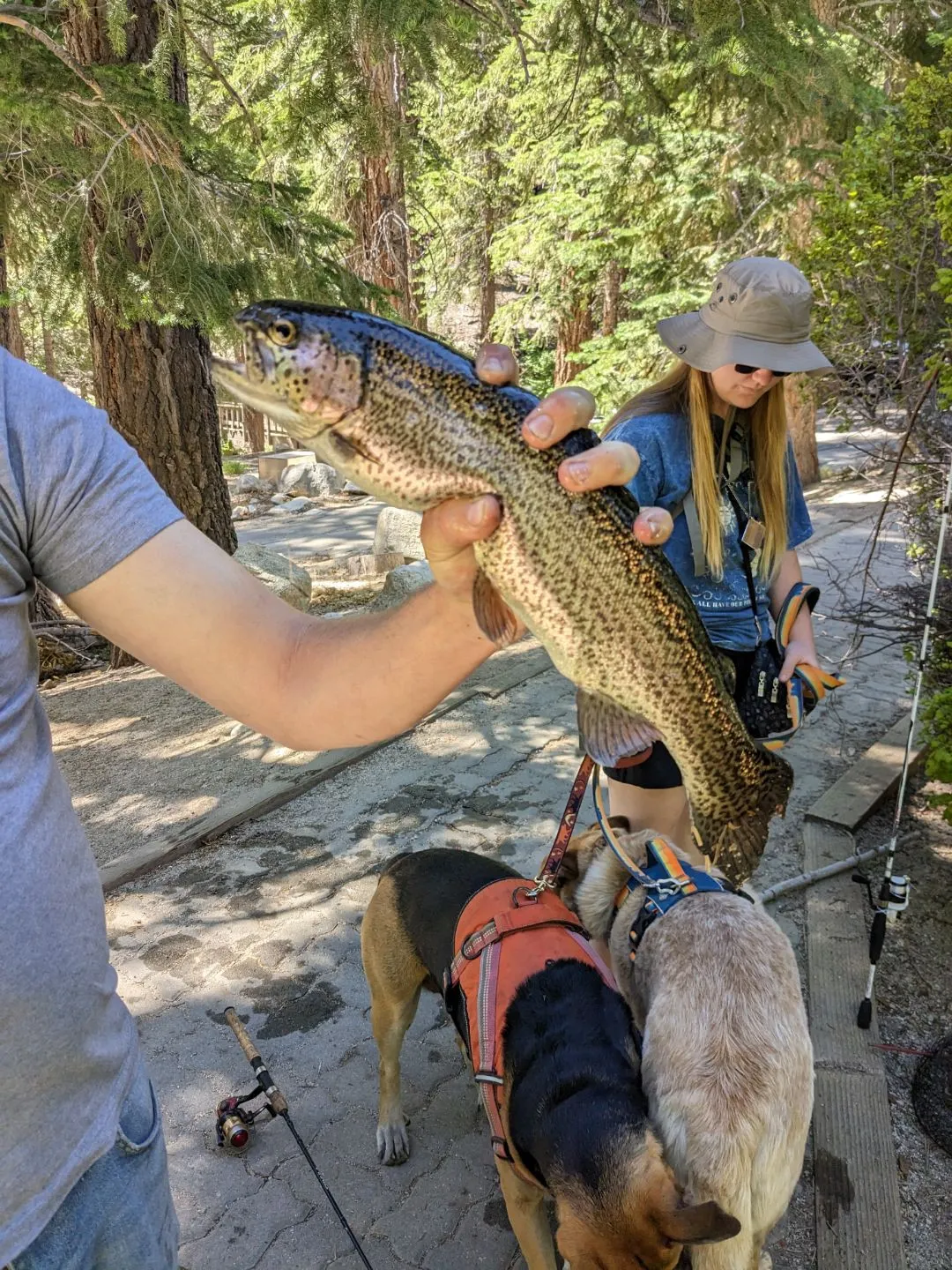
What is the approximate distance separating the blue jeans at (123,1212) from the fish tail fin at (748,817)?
131 centimetres

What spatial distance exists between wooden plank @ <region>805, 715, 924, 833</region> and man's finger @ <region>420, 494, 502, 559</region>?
450 centimetres

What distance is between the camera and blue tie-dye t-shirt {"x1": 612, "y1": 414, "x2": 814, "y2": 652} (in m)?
2.92

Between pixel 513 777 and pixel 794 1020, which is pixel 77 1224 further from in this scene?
pixel 513 777

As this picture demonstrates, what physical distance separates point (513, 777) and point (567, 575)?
15.2 ft

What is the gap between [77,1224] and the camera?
135cm

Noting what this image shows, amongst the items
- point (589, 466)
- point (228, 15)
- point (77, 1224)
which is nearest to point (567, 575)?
point (589, 466)

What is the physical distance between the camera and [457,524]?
1.54 meters

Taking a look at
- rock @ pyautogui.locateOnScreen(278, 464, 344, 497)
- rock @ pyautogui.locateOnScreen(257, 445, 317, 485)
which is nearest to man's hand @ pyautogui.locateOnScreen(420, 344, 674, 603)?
rock @ pyautogui.locateOnScreen(278, 464, 344, 497)

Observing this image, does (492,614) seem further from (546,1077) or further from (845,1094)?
(845,1094)

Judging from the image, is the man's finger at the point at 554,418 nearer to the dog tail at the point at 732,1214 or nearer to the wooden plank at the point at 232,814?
the dog tail at the point at 732,1214

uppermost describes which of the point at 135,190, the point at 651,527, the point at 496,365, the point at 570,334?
the point at 135,190

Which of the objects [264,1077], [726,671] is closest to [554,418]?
[726,671]

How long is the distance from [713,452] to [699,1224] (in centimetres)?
225

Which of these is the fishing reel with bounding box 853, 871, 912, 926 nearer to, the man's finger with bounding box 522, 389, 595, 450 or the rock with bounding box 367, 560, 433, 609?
the man's finger with bounding box 522, 389, 595, 450
